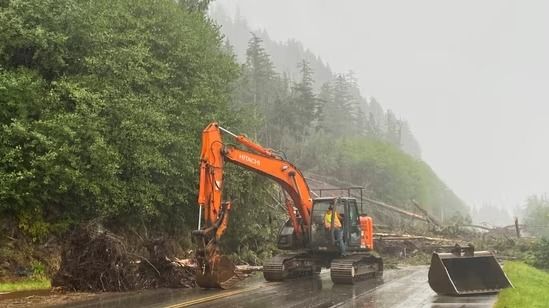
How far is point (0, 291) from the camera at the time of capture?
14.0 meters

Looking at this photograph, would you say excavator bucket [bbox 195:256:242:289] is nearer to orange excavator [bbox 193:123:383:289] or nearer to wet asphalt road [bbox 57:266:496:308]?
orange excavator [bbox 193:123:383:289]

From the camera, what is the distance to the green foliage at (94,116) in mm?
15992

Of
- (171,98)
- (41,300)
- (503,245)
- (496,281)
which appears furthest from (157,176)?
(503,245)

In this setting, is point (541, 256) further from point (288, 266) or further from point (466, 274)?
point (288, 266)

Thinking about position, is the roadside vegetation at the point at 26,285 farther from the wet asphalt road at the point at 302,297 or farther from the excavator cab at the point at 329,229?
the excavator cab at the point at 329,229

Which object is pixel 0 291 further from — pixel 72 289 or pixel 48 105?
pixel 48 105

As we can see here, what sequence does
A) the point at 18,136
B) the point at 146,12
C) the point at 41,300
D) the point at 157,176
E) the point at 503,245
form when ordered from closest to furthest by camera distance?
the point at 41,300 < the point at 18,136 < the point at 157,176 < the point at 146,12 < the point at 503,245

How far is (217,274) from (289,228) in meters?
5.67

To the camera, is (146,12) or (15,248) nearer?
(15,248)

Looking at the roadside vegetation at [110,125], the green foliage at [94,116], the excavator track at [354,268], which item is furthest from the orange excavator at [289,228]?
the roadside vegetation at [110,125]

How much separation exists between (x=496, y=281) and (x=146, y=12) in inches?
724

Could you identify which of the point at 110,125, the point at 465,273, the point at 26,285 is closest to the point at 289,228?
the point at 465,273

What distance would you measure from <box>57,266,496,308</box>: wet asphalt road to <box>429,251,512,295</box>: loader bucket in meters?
0.39

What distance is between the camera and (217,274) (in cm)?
1440
